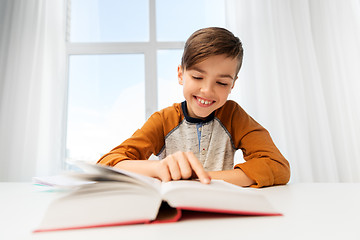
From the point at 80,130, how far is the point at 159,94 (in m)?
0.79

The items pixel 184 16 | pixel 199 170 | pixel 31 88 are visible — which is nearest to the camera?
pixel 199 170

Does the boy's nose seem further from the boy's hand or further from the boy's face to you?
the boy's hand

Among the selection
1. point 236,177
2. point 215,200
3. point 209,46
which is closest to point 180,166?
point 215,200

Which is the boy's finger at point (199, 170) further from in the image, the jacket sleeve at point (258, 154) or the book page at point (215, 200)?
the jacket sleeve at point (258, 154)

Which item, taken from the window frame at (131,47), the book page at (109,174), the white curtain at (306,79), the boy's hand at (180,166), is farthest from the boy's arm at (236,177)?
the window frame at (131,47)

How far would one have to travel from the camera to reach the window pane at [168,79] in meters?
2.21

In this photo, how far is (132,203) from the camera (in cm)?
29

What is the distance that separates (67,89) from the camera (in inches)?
90.6

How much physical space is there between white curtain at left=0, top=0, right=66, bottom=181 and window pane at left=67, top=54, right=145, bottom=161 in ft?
0.42

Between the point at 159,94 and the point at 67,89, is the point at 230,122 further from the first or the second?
the point at 67,89

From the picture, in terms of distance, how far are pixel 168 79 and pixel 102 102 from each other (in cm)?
64

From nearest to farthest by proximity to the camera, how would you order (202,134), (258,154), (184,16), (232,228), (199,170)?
(232,228), (199,170), (258,154), (202,134), (184,16)

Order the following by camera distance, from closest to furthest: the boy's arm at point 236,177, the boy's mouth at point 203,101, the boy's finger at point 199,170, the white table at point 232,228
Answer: the white table at point 232,228, the boy's finger at point 199,170, the boy's arm at point 236,177, the boy's mouth at point 203,101

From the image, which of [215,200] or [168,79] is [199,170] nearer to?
[215,200]
